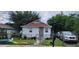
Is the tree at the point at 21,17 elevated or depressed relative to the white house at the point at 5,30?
elevated

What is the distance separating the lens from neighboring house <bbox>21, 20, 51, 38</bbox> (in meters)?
2.79

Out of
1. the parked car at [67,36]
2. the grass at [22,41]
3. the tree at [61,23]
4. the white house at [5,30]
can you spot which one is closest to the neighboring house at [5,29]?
the white house at [5,30]

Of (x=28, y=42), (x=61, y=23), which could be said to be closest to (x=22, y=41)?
(x=28, y=42)

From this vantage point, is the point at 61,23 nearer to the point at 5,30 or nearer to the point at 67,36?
the point at 67,36

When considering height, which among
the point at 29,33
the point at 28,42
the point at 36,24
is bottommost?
the point at 28,42

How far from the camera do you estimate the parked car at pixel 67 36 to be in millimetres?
2771

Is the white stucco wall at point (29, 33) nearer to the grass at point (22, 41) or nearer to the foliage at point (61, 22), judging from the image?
the grass at point (22, 41)

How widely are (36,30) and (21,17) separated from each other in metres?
0.26

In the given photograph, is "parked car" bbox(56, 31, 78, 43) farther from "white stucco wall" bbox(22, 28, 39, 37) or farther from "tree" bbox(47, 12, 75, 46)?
"white stucco wall" bbox(22, 28, 39, 37)

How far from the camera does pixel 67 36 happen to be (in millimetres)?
2789

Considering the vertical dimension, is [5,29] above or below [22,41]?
above

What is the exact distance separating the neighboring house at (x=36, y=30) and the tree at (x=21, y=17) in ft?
0.19
